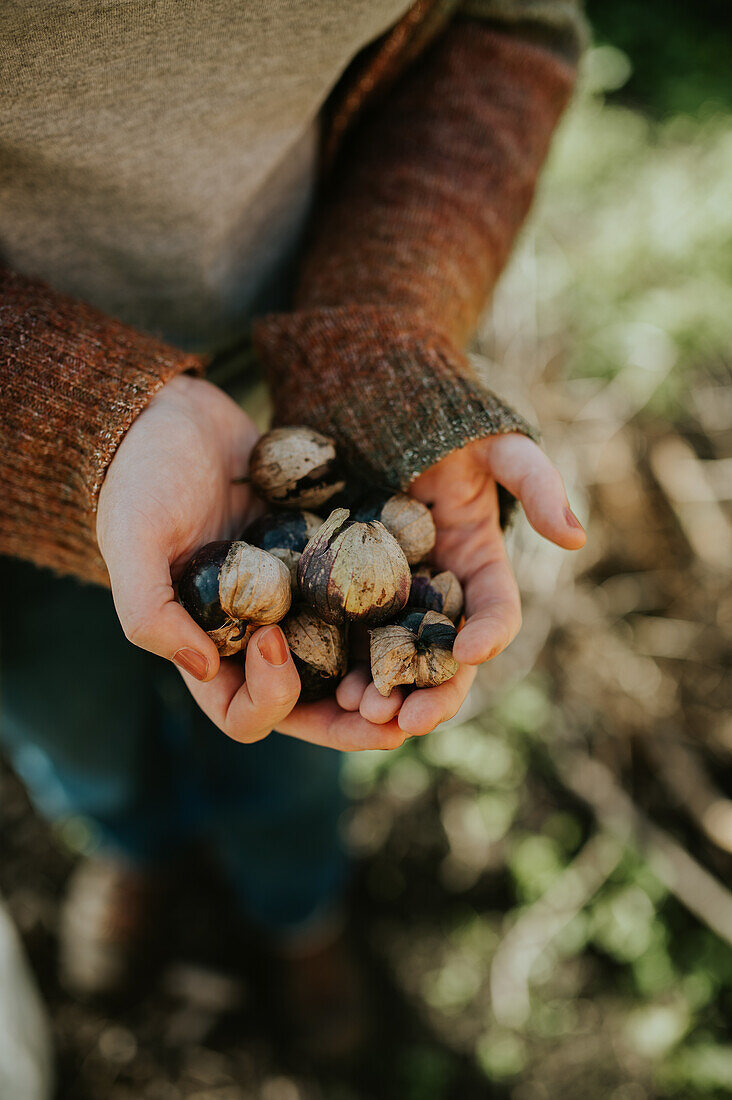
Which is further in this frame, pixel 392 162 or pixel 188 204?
pixel 392 162

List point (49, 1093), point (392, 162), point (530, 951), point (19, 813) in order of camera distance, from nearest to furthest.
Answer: point (392, 162) → point (49, 1093) → point (530, 951) → point (19, 813)

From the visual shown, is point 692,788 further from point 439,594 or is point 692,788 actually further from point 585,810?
point 439,594

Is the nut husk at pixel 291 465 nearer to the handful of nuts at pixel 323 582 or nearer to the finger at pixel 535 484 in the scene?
the handful of nuts at pixel 323 582

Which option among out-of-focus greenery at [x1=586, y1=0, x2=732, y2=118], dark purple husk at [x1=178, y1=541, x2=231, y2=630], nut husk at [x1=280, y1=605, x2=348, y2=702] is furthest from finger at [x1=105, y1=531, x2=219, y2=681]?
out-of-focus greenery at [x1=586, y1=0, x2=732, y2=118]

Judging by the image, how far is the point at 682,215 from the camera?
3084mm

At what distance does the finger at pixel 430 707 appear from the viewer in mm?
A: 1234

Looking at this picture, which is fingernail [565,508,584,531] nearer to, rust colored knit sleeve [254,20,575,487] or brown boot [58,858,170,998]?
rust colored knit sleeve [254,20,575,487]

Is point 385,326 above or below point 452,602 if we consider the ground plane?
above

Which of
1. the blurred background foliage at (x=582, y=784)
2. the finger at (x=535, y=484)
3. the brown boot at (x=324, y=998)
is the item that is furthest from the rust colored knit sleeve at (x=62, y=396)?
the brown boot at (x=324, y=998)

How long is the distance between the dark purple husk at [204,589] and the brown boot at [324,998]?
1724 mm

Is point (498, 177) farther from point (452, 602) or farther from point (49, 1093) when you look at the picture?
point (49, 1093)

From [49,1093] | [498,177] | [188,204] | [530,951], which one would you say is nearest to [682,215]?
[498,177]

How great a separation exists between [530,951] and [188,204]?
94.0 inches

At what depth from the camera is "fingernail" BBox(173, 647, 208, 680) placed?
47.5 inches
